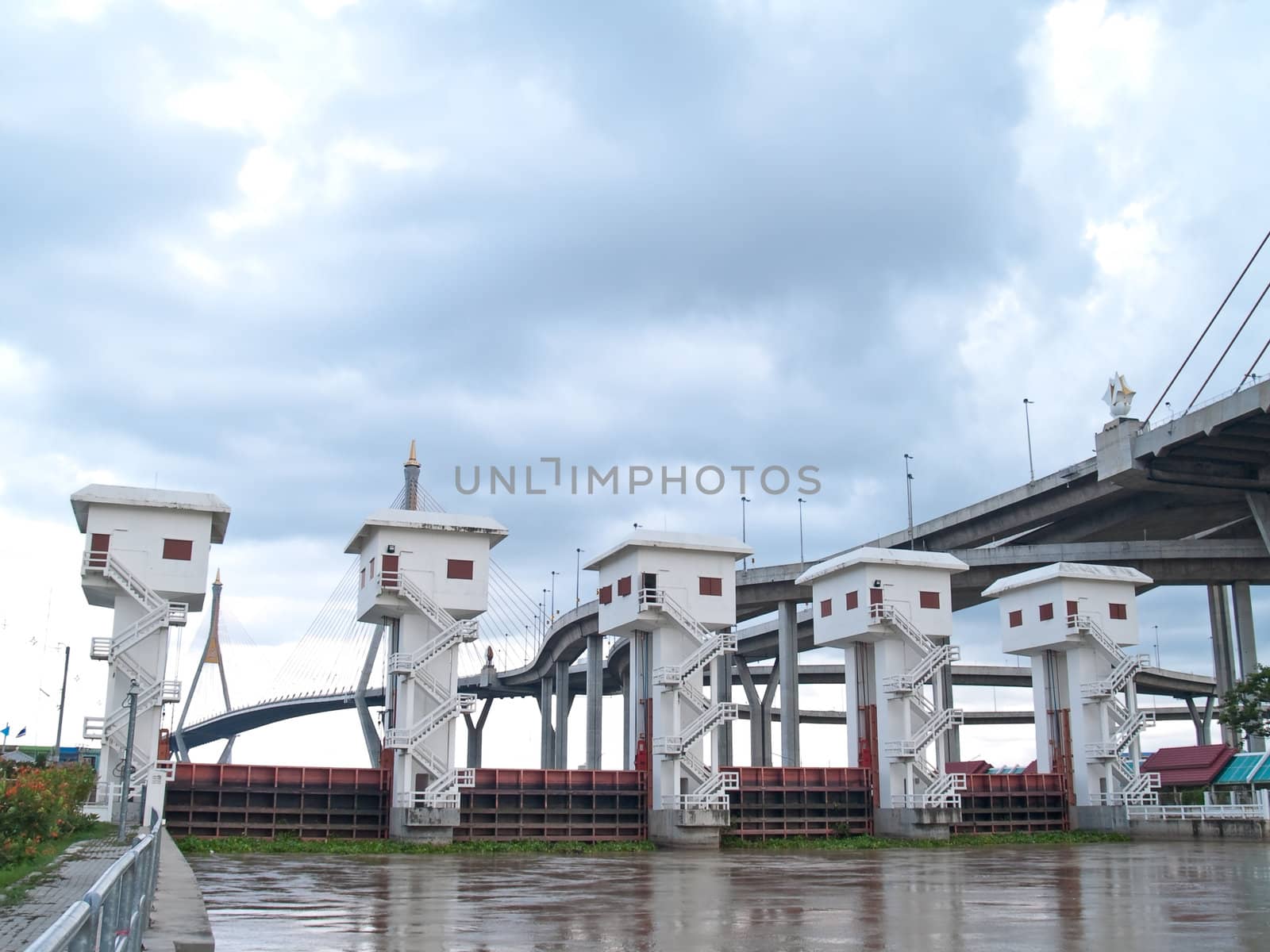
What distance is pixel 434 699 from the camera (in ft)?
176

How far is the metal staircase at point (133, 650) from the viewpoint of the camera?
4803 centimetres

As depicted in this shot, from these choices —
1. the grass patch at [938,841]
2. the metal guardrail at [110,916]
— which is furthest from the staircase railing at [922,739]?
the metal guardrail at [110,916]

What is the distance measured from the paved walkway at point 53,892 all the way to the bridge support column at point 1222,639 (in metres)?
79.7

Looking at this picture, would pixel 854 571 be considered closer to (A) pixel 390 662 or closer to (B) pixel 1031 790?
(B) pixel 1031 790

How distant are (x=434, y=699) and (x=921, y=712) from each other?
2468 centimetres

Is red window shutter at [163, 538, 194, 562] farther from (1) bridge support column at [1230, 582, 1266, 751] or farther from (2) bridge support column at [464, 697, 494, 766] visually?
(2) bridge support column at [464, 697, 494, 766]

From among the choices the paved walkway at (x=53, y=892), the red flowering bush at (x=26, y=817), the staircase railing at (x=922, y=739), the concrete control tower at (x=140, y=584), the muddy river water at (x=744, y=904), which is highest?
the concrete control tower at (x=140, y=584)

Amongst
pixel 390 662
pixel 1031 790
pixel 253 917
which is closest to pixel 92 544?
pixel 390 662

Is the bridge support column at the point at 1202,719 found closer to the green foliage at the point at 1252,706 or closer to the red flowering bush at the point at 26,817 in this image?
the green foliage at the point at 1252,706

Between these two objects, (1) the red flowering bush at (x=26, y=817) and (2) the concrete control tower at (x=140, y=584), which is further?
(2) the concrete control tower at (x=140, y=584)

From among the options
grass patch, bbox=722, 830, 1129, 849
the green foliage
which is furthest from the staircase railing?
the green foliage

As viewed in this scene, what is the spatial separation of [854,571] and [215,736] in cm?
10561

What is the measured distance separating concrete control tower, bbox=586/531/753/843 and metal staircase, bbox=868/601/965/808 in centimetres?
793

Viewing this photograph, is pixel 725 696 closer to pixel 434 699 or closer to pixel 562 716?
pixel 562 716
